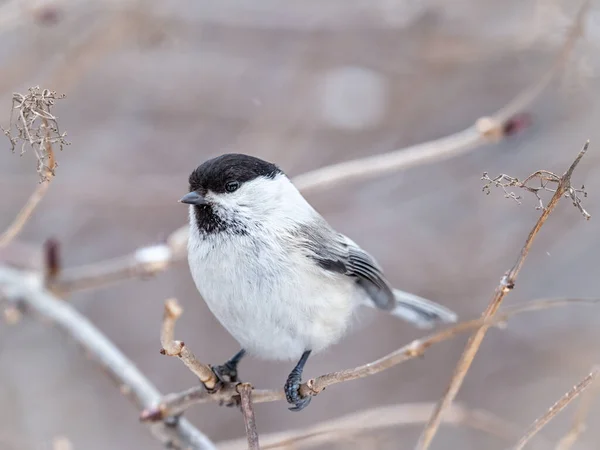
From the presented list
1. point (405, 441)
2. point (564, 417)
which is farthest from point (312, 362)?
point (564, 417)

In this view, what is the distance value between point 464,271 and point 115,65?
6.18ft

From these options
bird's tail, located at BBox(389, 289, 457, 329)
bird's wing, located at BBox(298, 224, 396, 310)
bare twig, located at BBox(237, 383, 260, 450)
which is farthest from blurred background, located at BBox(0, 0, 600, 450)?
bare twig, located at BBox(237, 383, 260, 450)

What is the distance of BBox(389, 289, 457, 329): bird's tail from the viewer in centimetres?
218

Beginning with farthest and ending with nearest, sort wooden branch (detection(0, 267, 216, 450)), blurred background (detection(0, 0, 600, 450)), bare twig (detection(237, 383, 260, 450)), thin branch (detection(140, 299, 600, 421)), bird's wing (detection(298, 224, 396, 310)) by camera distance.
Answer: blurred background (detection(0, 0, 600, 450)), bird's wing (detection(298, 224, 396, 310)), wooden branch (detection(0, 267, 216, 450)), bare twig (detection(237, 383, 260, 450)), thin branch (detection(140, 299, 600, 421))

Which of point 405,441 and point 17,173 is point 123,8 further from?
point 405,441

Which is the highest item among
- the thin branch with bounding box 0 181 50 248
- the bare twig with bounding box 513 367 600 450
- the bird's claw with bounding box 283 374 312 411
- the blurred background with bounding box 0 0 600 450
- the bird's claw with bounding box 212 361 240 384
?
the blurred background with bounding box 0 0 600 450

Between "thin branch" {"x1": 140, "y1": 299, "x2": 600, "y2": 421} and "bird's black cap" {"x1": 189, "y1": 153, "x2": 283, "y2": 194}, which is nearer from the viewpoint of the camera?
"thin branch" {"x1": 140, "y1": 299, "x2": 600, "y2": 421}

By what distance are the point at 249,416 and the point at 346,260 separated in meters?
0.74

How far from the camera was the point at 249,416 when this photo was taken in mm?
1306

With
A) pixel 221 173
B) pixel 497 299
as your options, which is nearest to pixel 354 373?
pixel 497 299

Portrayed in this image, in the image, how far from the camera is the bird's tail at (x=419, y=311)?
2178 mm

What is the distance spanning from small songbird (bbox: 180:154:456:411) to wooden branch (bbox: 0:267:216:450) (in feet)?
0.57

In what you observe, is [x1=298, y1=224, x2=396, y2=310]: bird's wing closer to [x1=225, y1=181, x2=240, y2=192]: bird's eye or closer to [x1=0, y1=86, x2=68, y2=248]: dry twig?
[x1=225, y1=181, x2=240, y2=192]: bird's eye

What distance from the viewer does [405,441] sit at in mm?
3561
